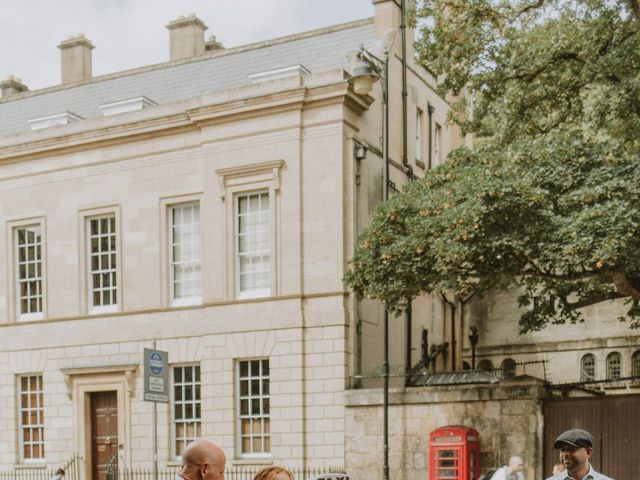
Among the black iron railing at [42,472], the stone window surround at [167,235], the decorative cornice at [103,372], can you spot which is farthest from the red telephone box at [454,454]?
the black iron railing at [42,472]

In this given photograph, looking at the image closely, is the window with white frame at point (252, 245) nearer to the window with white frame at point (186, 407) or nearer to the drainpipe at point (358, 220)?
the drainpipe at point (358, 220)

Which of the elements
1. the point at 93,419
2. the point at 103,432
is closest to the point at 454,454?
the point at 103,432

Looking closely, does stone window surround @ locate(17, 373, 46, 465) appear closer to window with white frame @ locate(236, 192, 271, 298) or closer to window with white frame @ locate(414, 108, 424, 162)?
window with white frame @ locate(236, 192, 271, 298)

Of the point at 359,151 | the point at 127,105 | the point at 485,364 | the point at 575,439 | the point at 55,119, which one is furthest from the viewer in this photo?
the point at 485,364

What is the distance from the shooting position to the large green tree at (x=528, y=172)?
1861 centimetres

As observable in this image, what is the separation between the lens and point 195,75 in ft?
103

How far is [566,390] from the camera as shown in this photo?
2230cm

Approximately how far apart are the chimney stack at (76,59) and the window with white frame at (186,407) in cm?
1482

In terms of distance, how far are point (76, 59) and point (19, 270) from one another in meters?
11.2

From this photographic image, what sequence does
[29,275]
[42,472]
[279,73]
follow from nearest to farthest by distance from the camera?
[42,472] < [279,73] < [29,275]

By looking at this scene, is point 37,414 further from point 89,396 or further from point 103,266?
point 103,266

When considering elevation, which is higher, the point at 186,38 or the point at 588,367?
the point at 186,38

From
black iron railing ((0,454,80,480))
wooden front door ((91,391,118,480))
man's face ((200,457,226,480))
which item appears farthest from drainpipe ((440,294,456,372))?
man's face ((200,457,226,480))

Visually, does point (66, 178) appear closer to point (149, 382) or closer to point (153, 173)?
point (153, 173)
